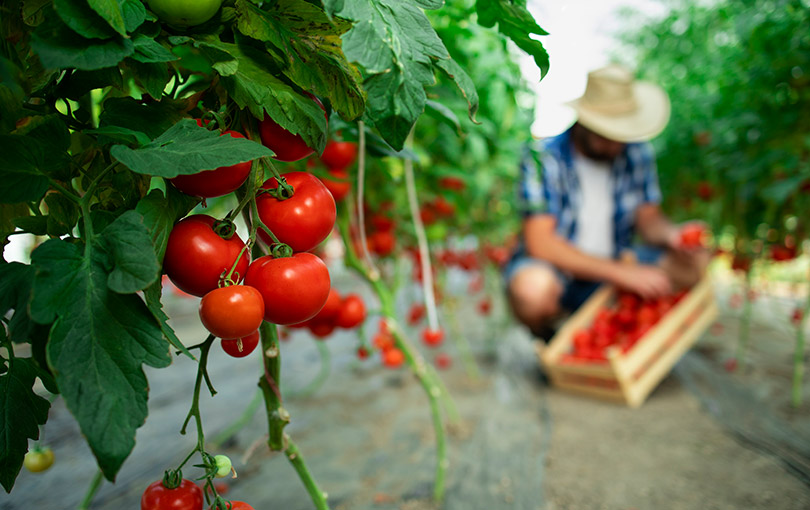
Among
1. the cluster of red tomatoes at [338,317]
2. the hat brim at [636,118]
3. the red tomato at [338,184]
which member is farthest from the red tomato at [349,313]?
the hat brim at [636,118]

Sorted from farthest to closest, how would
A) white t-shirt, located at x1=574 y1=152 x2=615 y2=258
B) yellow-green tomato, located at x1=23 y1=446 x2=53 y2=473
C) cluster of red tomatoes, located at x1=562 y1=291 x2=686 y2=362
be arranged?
white t-shirt, located at x1=574 y1=152 x2=615 y2=258 < cluster of red tomatoes, located at x1=562 y1=291 x2=686 y2=362 < yellow-green tomato, located at x1=23 y1=446 x2=53 y2=473

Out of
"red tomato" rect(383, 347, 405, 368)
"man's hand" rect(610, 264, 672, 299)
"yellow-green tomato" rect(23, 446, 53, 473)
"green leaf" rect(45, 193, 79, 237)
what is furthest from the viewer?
"man's hand" rect(610, 264, 672, 299)

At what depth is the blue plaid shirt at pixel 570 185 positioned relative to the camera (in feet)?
8.04

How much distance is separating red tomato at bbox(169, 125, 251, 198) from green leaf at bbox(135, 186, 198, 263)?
0.02 metres

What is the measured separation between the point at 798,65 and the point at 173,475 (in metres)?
1.99

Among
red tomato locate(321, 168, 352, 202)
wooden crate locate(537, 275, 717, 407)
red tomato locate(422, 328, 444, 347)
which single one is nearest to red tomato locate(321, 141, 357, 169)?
red tomato locate(321, 168, 352, 202)

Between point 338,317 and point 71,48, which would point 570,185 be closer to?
point 338,317

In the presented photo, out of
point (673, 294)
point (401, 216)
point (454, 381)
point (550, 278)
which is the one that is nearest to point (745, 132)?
point (673, 294)

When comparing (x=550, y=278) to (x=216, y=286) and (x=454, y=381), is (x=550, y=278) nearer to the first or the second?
(x=454, y=381)

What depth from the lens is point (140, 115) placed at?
1.39ft

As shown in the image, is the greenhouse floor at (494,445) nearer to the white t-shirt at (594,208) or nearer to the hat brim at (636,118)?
the white t-shirt at (594,208)

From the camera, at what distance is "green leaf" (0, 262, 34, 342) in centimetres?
34

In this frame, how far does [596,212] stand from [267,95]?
253 cm

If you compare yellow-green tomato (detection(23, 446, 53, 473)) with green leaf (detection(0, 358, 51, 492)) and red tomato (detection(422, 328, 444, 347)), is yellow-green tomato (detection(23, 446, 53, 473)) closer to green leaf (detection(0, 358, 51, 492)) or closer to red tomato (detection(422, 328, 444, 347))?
green leaf (detection(0, 358, 51, 492))
